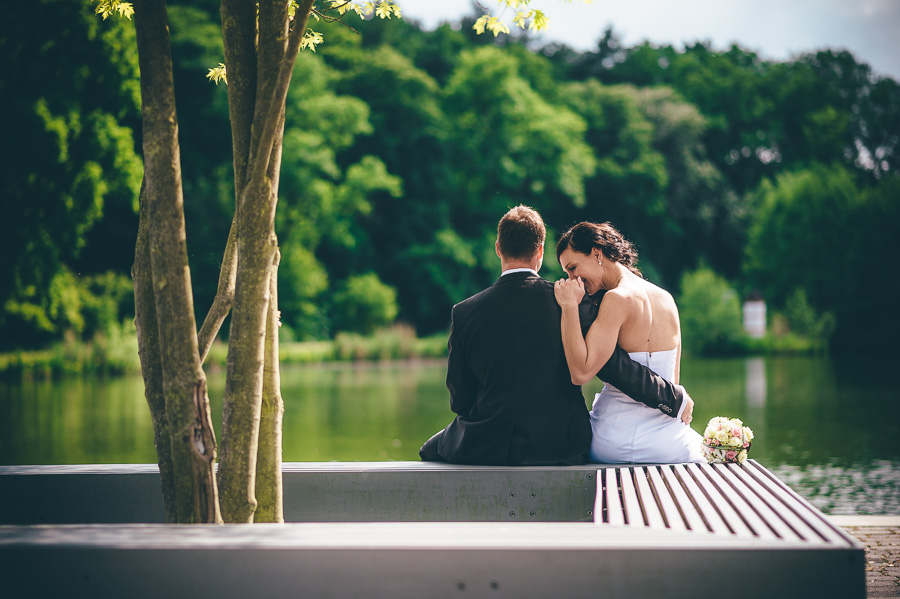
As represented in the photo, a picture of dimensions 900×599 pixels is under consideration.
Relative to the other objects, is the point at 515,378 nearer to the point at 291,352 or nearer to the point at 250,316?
the point at 250,316

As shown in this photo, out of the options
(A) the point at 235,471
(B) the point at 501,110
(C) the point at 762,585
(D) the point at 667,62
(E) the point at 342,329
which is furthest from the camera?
(D) the point at 667,62

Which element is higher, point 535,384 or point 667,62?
point 667,62

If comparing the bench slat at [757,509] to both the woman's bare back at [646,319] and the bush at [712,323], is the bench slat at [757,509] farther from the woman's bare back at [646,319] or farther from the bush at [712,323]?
the bush at [712,323]

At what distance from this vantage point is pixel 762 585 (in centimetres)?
239

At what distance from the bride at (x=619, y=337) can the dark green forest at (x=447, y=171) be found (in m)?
20.5

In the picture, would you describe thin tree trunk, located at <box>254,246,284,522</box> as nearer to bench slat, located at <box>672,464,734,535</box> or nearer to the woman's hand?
the woman's hand

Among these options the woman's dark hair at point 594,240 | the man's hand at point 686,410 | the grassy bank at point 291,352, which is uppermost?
the woman's dark hair at point 594,240

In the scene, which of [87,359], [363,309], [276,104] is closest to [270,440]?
[276,104]

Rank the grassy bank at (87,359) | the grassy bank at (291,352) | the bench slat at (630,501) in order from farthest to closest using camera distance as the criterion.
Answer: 1. the grassy bank at (291,352)
2. the grassy bank at (87,359)
3. the bench slat at (630,501)

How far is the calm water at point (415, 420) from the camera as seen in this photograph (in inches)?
384

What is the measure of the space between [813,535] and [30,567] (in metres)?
2.17

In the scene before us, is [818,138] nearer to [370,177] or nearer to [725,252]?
[725,252]

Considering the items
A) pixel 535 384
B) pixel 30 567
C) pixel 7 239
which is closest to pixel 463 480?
pixel 535 384

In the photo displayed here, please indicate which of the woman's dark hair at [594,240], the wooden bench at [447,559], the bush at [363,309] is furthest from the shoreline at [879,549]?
the bush at [363,309]
